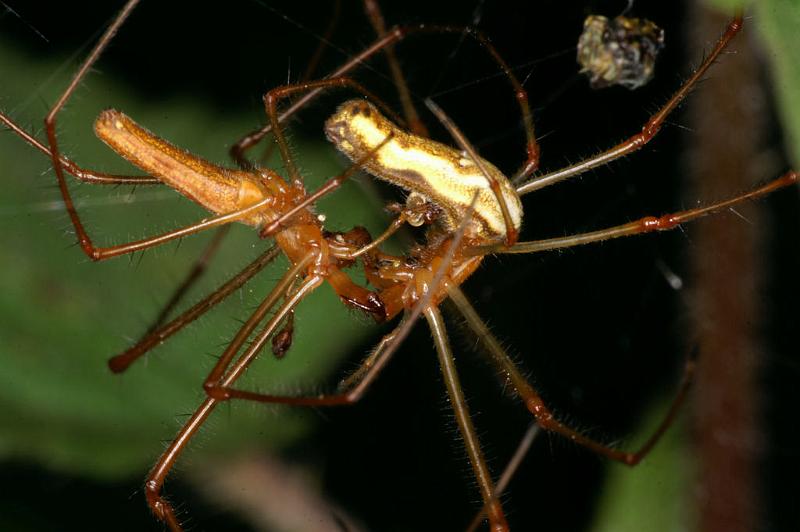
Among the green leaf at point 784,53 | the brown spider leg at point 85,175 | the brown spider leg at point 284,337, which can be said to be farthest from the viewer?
the brown spider leg at point 284,337

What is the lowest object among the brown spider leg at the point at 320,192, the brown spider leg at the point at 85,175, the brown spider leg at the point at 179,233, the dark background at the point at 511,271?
the dark background at the point at 511,271

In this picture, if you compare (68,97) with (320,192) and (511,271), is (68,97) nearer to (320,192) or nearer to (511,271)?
(320,192)

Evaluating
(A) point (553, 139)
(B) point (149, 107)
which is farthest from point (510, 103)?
(B) point (149, 107)

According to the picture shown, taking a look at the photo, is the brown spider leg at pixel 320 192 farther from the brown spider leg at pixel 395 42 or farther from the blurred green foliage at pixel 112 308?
the blurred green foliage at pixel 112 308

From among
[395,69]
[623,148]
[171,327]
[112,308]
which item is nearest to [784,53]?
[623,148]

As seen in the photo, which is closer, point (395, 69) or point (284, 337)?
point (395, 69)

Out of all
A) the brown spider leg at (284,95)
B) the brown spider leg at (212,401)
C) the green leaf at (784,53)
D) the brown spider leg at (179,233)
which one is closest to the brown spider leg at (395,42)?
the brown spider leg at (284,95)

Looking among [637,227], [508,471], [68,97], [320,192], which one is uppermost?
[68,97]

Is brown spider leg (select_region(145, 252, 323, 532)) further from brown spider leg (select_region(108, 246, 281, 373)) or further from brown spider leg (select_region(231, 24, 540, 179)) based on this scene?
brown spider leg (select_region(231, 24, 540, 179))
